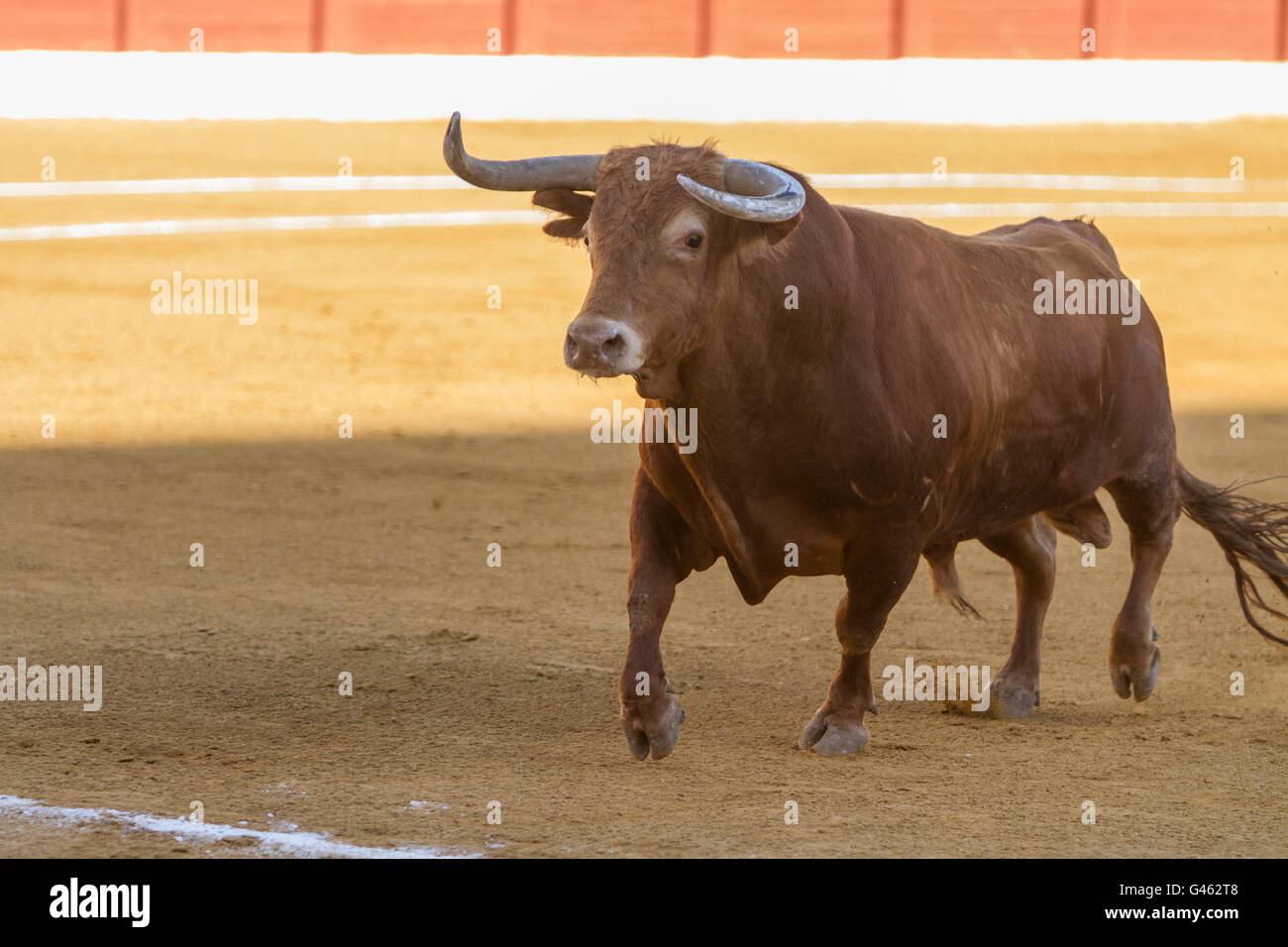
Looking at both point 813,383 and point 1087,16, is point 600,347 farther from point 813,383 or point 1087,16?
point 1087,16

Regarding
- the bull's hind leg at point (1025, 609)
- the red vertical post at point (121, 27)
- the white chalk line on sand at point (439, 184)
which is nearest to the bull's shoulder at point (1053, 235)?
the bull's hind leg at point (1025, 609)

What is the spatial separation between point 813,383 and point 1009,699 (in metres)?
1.63

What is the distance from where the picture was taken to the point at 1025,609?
6.55 meters

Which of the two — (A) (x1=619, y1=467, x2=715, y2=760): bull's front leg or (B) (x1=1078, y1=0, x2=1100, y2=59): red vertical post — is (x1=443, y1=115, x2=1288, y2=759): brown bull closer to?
(A) (x1=619, y1=467, x2=715, y2=760): bull's front leg

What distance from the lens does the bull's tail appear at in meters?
7.03

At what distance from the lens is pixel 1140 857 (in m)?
4.70

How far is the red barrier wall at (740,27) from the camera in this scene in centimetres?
2433

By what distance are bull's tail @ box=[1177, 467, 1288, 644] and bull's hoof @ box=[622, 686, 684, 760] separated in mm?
2600

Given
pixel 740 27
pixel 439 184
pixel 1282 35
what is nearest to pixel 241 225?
pixel 439 184

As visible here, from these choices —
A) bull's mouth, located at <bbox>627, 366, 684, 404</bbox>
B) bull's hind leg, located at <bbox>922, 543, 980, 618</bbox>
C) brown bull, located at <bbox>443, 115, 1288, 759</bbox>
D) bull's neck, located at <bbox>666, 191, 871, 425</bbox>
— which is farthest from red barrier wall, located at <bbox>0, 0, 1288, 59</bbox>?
bull's mouth, located at <bbox>627, 366, 684, 404</bbox>

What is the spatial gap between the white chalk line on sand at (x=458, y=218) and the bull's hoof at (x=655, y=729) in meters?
12.4

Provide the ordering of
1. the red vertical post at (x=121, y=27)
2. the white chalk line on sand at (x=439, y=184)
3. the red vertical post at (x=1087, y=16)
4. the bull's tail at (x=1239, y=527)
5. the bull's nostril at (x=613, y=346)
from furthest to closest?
the red vertical post at (x=1087, y=16)
the red vertical post at (x=121, y=27)
the white chalk line on sand at (x=439, y=184)
the bull's tail at (x=1239, y=527)
the bull's nostril at (x=613, y=346)

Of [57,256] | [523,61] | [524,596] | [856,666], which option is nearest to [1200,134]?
[523,61]

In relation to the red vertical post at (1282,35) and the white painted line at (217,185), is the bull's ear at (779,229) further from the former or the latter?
the red vertical post at (1282,35)
